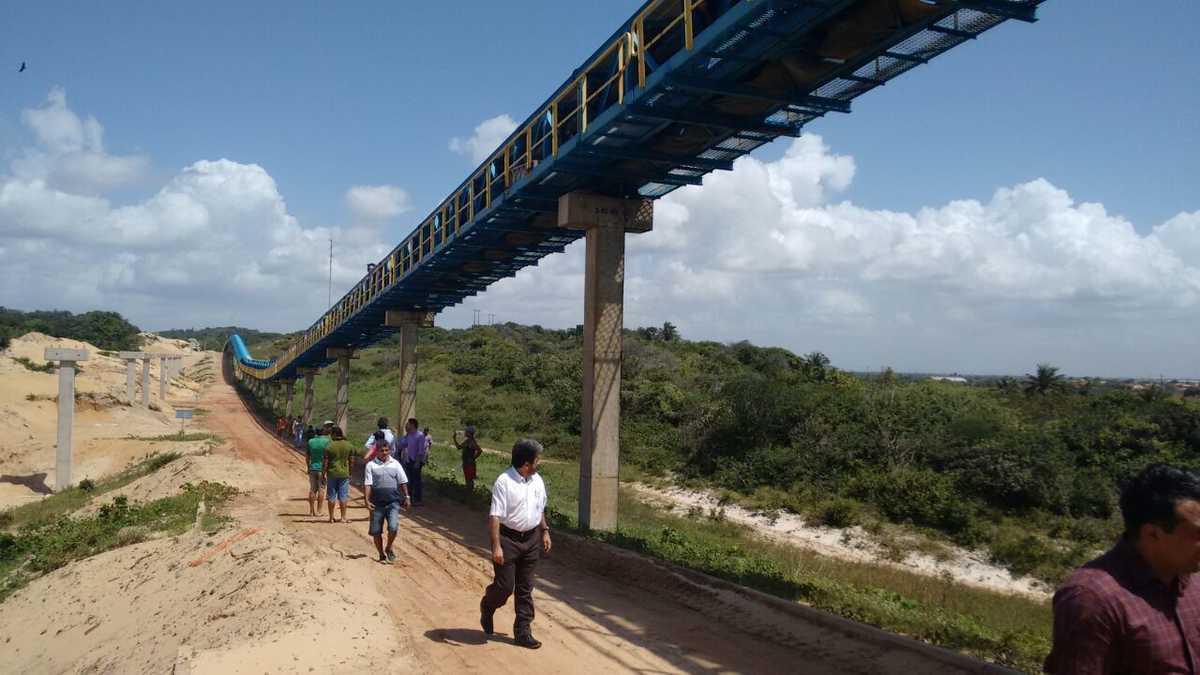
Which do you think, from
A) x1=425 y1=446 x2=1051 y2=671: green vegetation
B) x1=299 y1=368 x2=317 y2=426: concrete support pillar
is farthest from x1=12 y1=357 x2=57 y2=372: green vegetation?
x1=425 y1=446 x2=1051 y2=671: green vegetation

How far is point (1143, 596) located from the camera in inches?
101

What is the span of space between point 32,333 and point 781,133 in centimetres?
8133

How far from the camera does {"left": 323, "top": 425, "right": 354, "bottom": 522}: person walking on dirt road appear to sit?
1223cm

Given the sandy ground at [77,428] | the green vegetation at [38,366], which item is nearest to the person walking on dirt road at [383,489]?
the sandy ground at [77,428]

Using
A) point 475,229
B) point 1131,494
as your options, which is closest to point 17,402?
point 475,229

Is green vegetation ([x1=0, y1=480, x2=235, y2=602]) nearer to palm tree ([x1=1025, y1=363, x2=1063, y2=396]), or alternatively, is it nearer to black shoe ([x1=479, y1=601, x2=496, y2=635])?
black shoe ([x1=479, y1=601, x2=496, y2=635])

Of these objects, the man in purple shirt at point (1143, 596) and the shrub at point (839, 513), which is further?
the shrub at point (839, 513)

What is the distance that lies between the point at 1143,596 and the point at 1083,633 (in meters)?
0.27

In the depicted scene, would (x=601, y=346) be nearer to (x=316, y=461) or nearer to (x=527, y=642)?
(x=316, y=461)

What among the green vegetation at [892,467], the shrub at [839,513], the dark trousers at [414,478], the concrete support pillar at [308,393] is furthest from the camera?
the concrete support pillar at [308,393]

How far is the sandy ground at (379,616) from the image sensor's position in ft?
21.0

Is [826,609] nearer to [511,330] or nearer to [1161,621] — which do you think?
[1161,621]

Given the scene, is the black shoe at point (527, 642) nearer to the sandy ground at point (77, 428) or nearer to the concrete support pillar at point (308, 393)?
the sandy ground at point (77, 428)

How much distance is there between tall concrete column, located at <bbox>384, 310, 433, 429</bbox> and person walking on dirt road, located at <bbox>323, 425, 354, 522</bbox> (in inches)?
495
